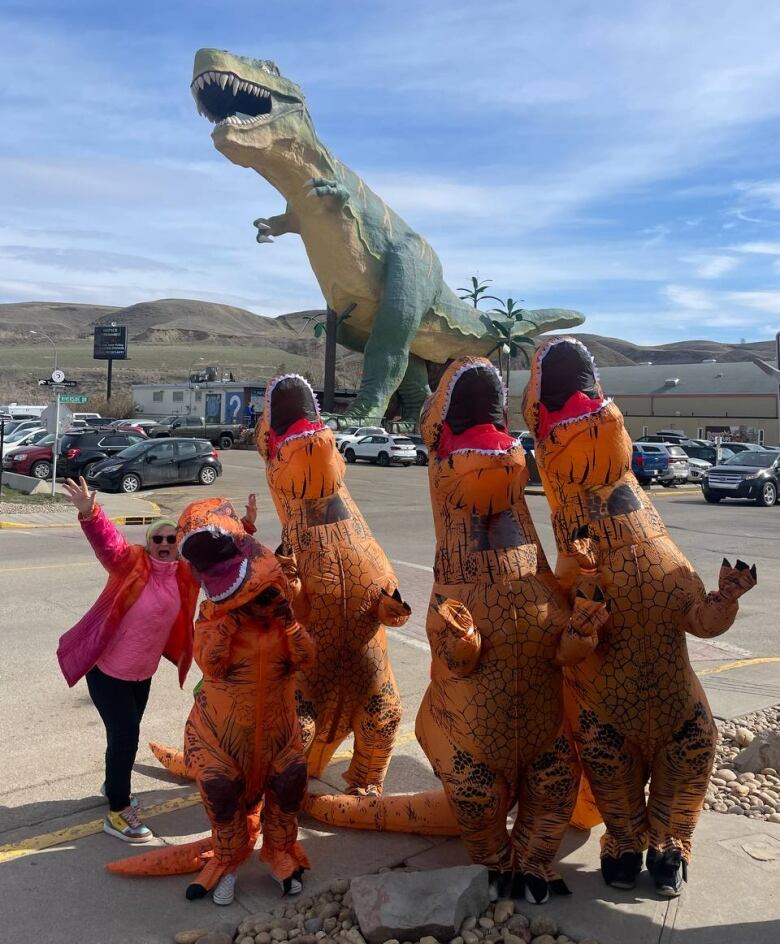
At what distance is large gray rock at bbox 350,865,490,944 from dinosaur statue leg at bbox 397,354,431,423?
30.0m

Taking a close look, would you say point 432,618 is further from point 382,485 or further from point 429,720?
point 382,485

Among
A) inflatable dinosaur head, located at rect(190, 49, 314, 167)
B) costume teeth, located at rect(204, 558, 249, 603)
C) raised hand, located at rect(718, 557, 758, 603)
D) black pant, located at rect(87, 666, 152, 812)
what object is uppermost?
inflatable dinosaur head, located at rect(190, 49, 314, 167)

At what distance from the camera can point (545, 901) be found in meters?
3.08

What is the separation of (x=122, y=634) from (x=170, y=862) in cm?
98

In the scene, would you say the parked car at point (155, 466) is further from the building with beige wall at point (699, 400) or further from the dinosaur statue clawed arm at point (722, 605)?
the building with beige wall at point (699, 400)

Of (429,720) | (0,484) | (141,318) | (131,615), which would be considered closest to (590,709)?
(429,720)

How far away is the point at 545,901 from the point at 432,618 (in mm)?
1142

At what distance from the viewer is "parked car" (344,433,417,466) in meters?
27.0

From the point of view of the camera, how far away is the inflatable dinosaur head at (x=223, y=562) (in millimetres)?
3049

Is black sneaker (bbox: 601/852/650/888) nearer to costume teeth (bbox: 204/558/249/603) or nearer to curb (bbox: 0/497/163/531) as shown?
costume teeth (bbox: 204/558/249/603)

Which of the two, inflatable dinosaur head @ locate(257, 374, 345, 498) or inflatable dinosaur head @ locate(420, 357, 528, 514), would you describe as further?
inflatable dinosaur head @ locate(257, 374, 345, 498)

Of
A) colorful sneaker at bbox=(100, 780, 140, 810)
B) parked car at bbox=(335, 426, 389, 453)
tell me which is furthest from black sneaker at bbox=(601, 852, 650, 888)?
parked car at bbox=(335, 426, 389, 453)

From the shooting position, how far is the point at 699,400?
4341 centimetres

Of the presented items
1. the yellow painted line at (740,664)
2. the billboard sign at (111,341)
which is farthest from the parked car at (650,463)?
the billboard sign at (111,341)
